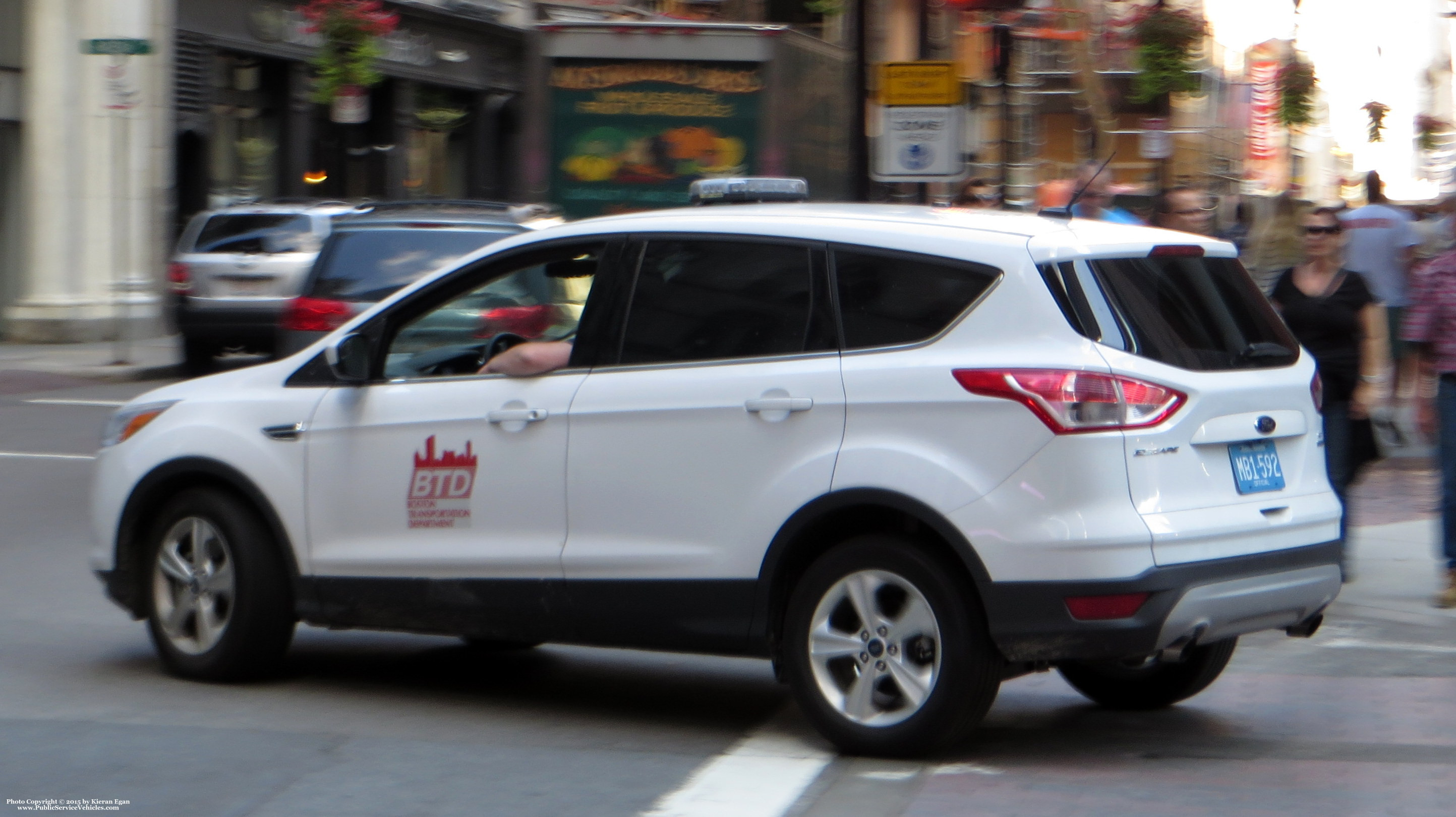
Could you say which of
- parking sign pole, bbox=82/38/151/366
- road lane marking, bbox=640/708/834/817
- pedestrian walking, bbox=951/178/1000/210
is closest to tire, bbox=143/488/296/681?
road lane marking, bbox=640/708/834/817

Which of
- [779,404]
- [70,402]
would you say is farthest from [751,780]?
[70,402]

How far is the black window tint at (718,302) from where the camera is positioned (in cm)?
592

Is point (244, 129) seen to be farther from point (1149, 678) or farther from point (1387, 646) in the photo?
point (1149, 678)

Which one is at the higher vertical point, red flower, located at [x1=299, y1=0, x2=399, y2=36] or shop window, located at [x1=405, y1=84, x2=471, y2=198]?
red flower, located at [x1=299, y1=0, x2=399, y2=36]

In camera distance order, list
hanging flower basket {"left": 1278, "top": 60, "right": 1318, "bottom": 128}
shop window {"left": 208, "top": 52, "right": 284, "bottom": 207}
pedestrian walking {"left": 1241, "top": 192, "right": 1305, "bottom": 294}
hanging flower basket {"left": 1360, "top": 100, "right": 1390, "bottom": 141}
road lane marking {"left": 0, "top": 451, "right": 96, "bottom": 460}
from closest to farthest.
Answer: pedestrian walking {"left": 1241, "top": 192, "right": 1305, "bottom": 294} < road lane marking {"left": 0, "top": 451, "right": 96, "bottom": 460} < shop window {"left": 208, "top": 52, "right": 284, "bottom": 207} < hanging flower basket {"left": 1278, "top": 60, "right": 1318, "bottom": 128} < hanging flower basket {"left": 1360, "top": 100, "right": 1390, "bottom": 141}

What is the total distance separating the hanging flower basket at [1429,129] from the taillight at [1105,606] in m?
25.1

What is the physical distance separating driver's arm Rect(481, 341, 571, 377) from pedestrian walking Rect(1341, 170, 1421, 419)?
9.51m

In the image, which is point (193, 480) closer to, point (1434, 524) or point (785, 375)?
point (785, 375)

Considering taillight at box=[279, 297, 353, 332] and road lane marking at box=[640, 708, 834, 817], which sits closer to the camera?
road lane marking at box=[640, 708, 834, 817]

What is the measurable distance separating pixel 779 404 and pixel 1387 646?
333 centimetres

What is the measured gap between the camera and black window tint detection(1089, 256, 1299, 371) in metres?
5.59

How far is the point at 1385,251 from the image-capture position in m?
14.6

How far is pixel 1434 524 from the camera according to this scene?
11.0 m

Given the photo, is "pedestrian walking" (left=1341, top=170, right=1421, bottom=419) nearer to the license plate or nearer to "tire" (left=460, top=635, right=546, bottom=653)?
"tire" (left=460, top=635, right=546, bottom=653)
